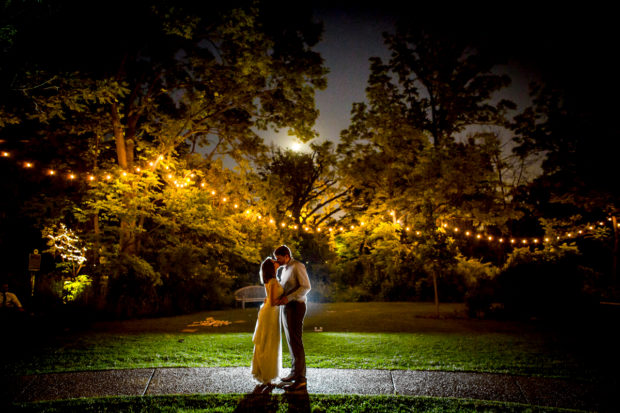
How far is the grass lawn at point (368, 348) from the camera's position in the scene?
619 cm

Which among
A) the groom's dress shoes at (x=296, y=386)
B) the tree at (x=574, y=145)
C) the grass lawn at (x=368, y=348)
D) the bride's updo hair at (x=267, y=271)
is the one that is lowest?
the grass lawn at (x=368, y=348)

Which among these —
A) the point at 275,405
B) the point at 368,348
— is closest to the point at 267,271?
the point at 275,405

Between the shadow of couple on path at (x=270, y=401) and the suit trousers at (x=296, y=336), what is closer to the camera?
the shadow of couple on path at (x=270, y=401)

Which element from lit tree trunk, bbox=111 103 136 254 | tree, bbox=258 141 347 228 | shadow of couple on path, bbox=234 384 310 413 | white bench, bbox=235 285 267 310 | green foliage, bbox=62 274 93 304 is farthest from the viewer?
tree, bbox=258 141 347 228

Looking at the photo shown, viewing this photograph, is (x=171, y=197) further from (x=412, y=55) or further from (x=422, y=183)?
(x=412, y=55)

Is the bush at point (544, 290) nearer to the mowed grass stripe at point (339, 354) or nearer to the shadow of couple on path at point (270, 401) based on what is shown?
the mowed grass stripe at point (339, 354)

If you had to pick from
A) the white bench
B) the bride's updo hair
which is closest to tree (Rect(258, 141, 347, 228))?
the white bench

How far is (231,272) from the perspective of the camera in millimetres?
21781

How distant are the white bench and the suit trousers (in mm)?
13864

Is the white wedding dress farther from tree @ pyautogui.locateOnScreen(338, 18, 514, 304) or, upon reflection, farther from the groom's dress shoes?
tree @ pyautogui.locateOnScreen(338, 18, 514, 304)

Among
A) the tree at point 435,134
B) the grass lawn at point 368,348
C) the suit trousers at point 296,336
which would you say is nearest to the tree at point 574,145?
the tree at point 435,134

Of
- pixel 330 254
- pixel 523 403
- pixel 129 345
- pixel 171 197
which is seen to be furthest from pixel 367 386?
pixel 330 254

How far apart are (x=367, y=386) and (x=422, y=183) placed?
30.6ft

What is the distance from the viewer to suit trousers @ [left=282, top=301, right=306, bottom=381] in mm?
4965
